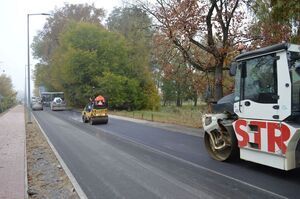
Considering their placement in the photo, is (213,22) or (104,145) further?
(213,22)

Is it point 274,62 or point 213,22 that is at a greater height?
point 213,22

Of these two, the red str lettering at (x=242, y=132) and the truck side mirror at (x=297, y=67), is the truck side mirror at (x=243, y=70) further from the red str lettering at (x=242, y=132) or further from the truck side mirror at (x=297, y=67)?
the truck side mirror at (x=297, y=67)

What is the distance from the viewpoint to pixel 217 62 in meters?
21.9

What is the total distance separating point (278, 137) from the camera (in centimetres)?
813

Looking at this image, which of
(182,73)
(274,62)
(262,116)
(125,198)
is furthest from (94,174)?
(182,73)

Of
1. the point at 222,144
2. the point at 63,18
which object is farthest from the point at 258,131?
the point at 63,18

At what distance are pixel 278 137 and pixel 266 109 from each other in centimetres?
73

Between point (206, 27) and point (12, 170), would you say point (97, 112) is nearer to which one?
point (206, 27)

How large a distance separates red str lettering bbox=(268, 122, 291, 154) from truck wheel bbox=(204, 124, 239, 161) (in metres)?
1.73

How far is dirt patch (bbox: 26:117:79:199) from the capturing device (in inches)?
316

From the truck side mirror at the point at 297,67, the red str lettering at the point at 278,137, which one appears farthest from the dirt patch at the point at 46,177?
the truck side mirror at the point at 297,67

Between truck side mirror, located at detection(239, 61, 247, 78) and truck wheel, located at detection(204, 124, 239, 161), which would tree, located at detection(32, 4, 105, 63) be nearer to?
truck wheel, located at detection(204, 124, 239, 161)

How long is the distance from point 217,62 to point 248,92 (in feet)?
42.0

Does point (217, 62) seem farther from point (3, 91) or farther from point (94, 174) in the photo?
point (3, 91)
